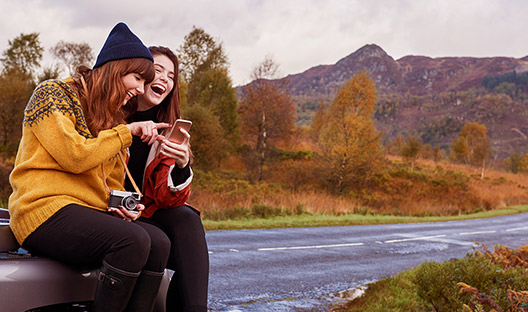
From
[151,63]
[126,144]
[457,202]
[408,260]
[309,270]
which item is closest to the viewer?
[126,144]

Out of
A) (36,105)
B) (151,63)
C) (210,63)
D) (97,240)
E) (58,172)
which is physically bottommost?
(97,240)

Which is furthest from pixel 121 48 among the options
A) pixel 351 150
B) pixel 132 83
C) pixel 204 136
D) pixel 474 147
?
pixel 474 147

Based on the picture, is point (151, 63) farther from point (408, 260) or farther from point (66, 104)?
point (408, 260)

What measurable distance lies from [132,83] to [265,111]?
34.7 meters

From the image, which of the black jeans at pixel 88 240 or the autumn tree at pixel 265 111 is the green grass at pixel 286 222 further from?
the autumn tree at pixel 265 111

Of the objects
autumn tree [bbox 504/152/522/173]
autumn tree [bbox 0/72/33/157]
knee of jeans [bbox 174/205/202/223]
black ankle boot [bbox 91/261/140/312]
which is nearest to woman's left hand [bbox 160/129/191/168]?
knee of jeans [bbox 174/205/202/223]

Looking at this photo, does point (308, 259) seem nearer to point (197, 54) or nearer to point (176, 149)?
point (176, 149)

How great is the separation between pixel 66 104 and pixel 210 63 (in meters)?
40.6

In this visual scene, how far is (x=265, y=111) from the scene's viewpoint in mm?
36906

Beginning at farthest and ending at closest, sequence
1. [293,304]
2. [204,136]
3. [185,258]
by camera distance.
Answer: [204,136]
[293,304]
[185,258]

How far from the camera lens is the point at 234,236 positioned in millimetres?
10508

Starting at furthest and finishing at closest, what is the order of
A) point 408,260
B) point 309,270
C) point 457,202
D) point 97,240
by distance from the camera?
point 457,202 → point 408,260 → point 309,270 → point 97,240

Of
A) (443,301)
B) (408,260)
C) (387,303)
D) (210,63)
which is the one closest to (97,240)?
(443,301)

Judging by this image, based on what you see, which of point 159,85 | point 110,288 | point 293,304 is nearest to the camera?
point 110,288
